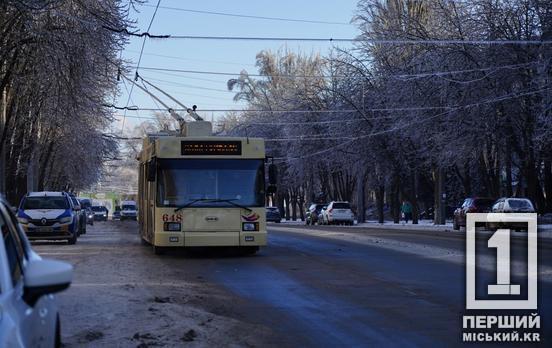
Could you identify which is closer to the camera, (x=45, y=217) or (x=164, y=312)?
(x=164, y=312)

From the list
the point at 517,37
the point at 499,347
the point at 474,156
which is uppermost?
the point at 517,37

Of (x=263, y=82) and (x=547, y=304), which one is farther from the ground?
(x=263, y=82)

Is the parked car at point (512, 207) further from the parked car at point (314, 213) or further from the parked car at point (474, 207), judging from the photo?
the parked car at point (314, 213)

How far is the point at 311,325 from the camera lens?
420 inches

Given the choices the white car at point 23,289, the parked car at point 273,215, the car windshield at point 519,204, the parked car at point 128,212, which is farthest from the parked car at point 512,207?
the parked car at point 128,212

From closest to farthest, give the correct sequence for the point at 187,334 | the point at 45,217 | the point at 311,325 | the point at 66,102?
the point at 187,334 → the point at 311,325 → the point at 45,217 → the point at 66,102

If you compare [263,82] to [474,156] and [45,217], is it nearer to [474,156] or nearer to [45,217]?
[474,156]

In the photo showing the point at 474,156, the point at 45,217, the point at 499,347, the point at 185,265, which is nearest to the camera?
the point at 499,347

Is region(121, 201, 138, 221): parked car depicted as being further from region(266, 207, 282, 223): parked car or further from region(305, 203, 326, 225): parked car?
region(305, 203, 326, 225): parked car

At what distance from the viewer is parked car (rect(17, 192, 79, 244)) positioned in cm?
2847

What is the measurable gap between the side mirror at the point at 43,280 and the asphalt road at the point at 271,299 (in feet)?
14.1

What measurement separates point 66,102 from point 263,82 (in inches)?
1853

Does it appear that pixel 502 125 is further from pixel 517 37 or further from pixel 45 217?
pixel 45 217

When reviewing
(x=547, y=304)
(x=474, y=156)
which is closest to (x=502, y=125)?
(x=474, y=156)
